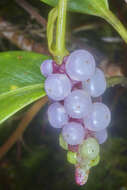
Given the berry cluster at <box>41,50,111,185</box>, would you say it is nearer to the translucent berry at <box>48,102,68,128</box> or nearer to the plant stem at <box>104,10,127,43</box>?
the translucent berry at <box>48,102,68,128</box>

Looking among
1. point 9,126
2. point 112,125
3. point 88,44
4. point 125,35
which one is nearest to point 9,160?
point 9,126

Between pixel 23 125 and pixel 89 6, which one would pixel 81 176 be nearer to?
pixel 89 6

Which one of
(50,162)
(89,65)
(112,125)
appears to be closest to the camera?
(89,65)

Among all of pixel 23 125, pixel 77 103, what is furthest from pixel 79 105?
pixel 23 125

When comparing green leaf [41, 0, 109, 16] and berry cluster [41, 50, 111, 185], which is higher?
green leaf [41, 0, 109, 16]

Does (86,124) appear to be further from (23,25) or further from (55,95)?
(23,25)

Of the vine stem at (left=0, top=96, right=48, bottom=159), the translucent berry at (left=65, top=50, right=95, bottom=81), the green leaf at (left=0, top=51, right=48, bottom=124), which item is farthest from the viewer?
the vine stem at (left=0, top=96, right=48, bottom=159)

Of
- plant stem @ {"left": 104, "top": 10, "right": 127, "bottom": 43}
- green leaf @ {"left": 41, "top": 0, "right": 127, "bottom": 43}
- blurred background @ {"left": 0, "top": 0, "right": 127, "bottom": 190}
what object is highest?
green leaf @ {"left": 41, "top": 0, "right": 127, "bottom": 43}

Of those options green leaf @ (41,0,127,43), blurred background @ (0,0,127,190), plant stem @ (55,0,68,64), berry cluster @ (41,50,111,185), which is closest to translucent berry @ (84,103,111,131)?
berry cluster @ (41,50,111,185)
